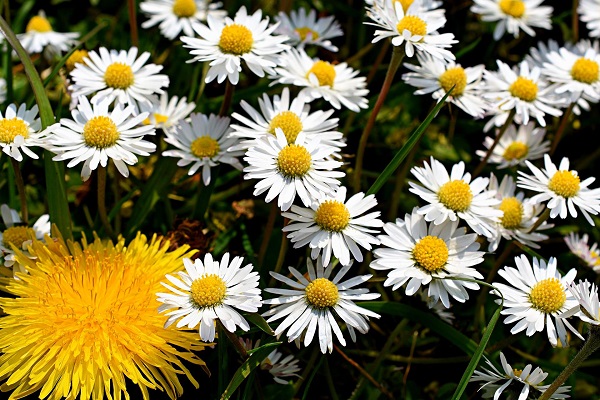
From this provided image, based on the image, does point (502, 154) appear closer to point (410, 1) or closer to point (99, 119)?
point (410, 1)

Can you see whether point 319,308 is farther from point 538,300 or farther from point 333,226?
point 538,300

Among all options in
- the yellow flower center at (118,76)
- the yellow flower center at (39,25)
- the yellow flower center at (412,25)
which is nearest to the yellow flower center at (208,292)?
the yellow flower center at (118,76)

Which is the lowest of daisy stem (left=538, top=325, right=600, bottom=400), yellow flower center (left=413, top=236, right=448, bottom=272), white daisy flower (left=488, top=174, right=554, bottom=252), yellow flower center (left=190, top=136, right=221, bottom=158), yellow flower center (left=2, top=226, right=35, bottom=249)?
daisy stem (left=538, top=325, right=600, bottom=400)

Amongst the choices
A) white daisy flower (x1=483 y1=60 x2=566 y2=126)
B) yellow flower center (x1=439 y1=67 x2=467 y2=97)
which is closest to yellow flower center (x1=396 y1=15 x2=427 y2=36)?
yellow flower center (x1=439 y1=67 x2=467 y2=97)

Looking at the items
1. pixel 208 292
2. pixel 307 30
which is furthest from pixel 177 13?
pixel 208 292

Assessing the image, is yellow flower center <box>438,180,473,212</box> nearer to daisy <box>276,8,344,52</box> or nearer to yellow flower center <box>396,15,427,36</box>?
yellow flower center <box>396,15,427,36</box>

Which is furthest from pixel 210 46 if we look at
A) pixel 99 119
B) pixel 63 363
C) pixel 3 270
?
pixel 63 363
